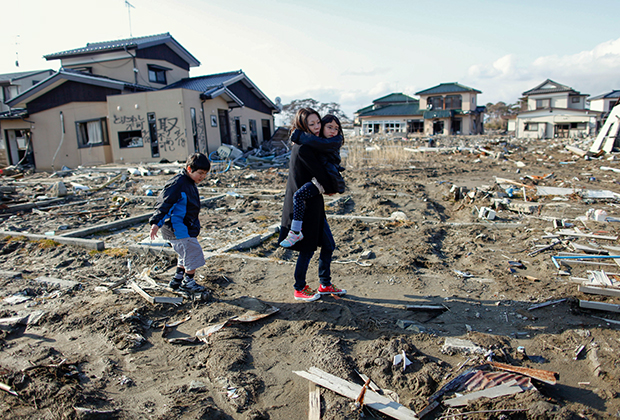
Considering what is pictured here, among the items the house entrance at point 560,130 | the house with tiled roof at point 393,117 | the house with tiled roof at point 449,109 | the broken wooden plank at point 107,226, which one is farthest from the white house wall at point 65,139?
the house entrance at point 560,130

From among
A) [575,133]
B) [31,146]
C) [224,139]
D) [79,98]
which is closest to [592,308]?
[224,139]

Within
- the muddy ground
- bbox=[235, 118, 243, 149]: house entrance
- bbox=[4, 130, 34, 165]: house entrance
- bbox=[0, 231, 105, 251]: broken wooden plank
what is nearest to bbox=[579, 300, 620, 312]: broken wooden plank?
the muddy ground

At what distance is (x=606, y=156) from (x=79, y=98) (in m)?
26.9

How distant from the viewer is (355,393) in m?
2.41

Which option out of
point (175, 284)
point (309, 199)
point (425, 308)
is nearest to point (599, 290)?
point (425, 308)

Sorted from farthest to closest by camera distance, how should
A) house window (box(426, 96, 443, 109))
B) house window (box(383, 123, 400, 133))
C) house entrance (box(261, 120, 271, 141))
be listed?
1. house window (box(383, 123, 400, 133))
2. house window (box(426, 96, 443, 109))
3. house entrance (box(261, 120, 271, 141))

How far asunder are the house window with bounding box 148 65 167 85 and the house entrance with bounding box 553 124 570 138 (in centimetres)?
4090

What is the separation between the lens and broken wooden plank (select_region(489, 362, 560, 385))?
7.99ft

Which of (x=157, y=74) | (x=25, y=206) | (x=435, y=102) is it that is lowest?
(x=25, y=206)

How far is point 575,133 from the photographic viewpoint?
38.3 meters

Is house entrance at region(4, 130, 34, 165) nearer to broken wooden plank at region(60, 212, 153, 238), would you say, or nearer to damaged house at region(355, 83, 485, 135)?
broken wooden plank at region(60, 212, 153, 238)

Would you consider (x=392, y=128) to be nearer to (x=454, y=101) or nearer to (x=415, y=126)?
(x=415, y=126)

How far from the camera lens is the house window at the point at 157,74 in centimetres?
2308

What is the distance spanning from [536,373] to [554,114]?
50.1m
